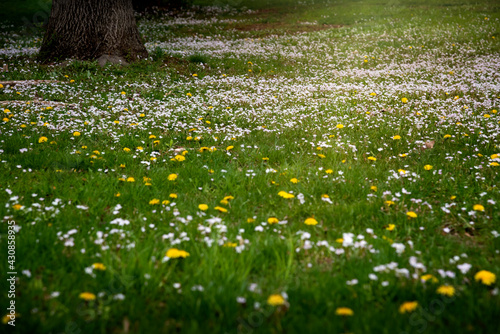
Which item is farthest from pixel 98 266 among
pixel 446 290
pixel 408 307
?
pixel 446 290

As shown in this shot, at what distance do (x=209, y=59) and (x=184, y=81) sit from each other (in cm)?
377

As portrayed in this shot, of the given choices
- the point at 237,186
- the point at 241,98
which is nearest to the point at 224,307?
the point at 237,186

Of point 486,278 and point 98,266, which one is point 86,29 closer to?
point 98,266

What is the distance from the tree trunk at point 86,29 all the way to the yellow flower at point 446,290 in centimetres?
1172

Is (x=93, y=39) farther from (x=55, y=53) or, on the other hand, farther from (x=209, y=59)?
(x=209, y=59)

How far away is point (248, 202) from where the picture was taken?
4156 millimetres

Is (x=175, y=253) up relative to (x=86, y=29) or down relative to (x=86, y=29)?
down

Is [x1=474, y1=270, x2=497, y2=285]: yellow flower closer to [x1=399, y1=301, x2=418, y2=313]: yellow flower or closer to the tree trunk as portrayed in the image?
[x1=399, y1=301, x2=418, y2=313]: yellow flower

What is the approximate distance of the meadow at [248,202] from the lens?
91.8 inches

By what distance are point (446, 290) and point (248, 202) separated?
7.72 ft

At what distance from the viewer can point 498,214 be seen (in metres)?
3.68

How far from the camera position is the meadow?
91.8 inches

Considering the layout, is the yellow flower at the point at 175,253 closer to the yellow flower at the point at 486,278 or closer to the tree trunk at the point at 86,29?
the yellow flower at the point at 486,278

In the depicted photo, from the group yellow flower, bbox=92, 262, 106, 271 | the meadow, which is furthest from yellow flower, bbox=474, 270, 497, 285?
yellow flower, bbox=92, 262, 106, 271
